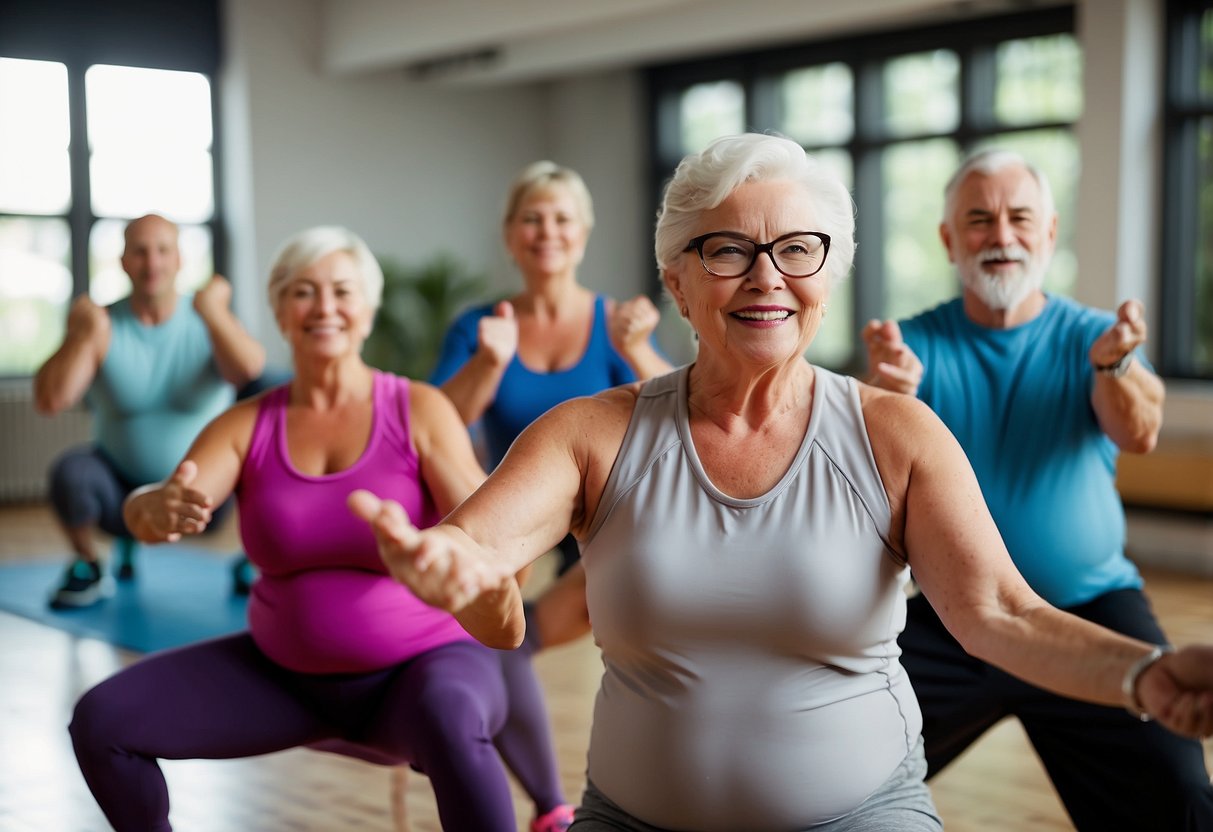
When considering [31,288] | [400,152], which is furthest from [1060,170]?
[31,288]

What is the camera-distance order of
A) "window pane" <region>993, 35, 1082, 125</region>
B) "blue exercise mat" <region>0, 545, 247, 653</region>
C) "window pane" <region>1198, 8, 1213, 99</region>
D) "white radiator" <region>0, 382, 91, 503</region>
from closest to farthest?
"blue exercise mat" <region>0, 545, 247, 653</region> → "window pane" <region>1198, 8, 1213, 99</region> → "window pane" <region>993, 35, 1082, 125</region> → "white radiator" <region>0, 382, 91, 503</region>

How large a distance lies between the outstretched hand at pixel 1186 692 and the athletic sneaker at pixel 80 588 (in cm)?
496

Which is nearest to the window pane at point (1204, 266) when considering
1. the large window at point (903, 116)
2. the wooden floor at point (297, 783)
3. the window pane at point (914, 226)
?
the large window at point (903, 116)

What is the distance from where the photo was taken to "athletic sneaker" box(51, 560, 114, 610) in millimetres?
5508

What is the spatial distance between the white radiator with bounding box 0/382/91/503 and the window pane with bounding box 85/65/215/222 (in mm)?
1295

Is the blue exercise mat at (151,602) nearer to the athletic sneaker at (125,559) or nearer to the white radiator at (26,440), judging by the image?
the athletic sneaker at (125,559)

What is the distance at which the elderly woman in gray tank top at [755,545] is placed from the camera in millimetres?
1580

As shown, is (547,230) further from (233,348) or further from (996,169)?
(233,348)

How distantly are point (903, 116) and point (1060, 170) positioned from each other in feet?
3.53

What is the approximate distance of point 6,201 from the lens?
8.57m

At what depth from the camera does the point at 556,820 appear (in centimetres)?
261

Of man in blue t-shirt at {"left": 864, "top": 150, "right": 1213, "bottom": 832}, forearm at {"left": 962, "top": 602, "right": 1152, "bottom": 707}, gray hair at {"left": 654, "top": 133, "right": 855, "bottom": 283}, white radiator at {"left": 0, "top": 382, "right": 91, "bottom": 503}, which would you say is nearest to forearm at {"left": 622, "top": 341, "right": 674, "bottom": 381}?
man in blue t-shirt at {"left": 864, "top": 150, "right": 1213, "bottom": 832}

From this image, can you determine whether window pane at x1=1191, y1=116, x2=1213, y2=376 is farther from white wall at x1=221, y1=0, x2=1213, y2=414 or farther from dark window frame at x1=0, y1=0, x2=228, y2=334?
dark window frame at x1=0, y1=0, x2=228, y2=334

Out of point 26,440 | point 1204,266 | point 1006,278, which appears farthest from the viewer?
point 26,440
